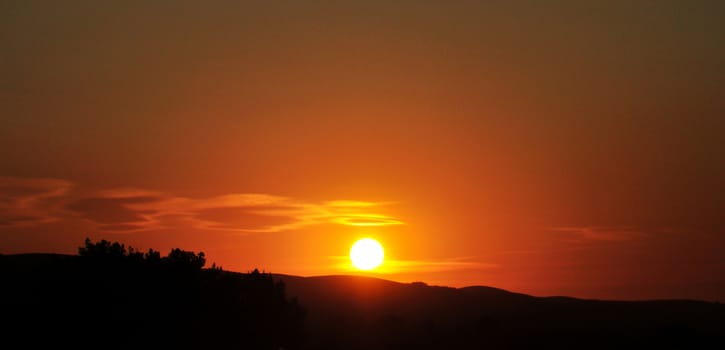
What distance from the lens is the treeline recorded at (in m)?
57.7

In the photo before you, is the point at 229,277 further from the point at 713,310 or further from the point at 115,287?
the point at 713,310

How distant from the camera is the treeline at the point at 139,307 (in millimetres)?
57656

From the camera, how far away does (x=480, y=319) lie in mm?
111875

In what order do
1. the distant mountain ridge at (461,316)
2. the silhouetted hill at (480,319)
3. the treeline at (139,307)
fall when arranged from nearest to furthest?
1. the treeline at (139,307)
2. the distant mountain ridge at (461,316)
3. the silhouetted hill at (480,319)

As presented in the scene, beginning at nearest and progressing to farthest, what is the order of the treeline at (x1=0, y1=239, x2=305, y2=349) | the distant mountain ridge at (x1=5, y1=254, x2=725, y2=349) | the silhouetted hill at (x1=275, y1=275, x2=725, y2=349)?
the treeline at (x1=0, y1=239, x2=305, y2=349), the distant mountain ridge at (x1=5, y1=254, x2=725, y2=349), the silhouetted hill at (x1=275, y1=275, x2=725, y2=349)

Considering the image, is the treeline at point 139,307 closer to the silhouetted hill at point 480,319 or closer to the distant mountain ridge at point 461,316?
the distant mountain ridge at point 461,316

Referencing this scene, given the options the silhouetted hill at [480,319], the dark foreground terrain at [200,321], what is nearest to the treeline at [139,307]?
the dark foreground terrain at [200,321]

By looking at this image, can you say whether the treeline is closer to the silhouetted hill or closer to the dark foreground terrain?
the dark foreground terrain

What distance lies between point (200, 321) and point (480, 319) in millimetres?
56149

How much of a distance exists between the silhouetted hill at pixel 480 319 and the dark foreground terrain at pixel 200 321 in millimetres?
371

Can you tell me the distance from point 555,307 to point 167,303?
10075 cm

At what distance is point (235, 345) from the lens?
65938 millimetres

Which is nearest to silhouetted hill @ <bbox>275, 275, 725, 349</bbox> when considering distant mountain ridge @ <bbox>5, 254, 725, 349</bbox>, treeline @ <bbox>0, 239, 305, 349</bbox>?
distant mountain ridge @ <bbox>5, 254, 725, 349</bbox>

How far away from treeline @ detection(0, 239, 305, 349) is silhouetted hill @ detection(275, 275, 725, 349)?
101ft
